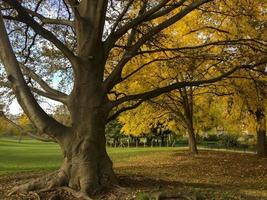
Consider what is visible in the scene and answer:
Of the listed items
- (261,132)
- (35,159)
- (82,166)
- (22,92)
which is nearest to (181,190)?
(82,166)

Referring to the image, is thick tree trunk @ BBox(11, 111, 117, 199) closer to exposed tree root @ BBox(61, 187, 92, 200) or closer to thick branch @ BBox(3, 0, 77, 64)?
exposed tree root @ BBox(61, 187, 92, 200)

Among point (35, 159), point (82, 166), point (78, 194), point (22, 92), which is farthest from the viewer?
point (35, 159)

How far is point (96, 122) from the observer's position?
1184 centimetres

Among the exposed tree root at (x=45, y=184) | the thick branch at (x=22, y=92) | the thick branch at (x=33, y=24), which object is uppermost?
the thick branch at (x=33, y=24)

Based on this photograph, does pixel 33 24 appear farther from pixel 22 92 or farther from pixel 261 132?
pixel 261 132

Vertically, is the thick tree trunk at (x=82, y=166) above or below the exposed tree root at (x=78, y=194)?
above

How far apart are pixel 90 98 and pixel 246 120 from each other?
21.0 m

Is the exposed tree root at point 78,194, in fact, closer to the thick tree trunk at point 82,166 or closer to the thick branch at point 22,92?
the thick tree trunk at point 82,166

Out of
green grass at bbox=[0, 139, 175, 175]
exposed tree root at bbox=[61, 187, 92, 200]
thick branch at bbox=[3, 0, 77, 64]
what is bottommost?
exposed tree root at bbox=[61, 187, 92, 200]

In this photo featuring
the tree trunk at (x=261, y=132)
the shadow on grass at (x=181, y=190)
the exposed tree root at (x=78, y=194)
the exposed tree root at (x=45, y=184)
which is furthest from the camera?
the tree trunk at (x=261, y=132)

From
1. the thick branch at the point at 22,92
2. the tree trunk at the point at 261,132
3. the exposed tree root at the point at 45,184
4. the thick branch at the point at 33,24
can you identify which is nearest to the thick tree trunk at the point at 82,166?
the exposed tree root at the point at 45,184

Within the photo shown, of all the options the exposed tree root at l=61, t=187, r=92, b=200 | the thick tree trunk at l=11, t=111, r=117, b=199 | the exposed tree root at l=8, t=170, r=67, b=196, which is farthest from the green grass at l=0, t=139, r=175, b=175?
the exposed tree root at l=61, t=187, r=92, b=200

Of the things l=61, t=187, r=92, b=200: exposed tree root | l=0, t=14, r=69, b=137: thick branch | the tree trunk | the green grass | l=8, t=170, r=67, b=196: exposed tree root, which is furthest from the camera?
the tree trunk

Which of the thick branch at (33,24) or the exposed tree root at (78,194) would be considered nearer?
the exposed tree root at (78,194)
